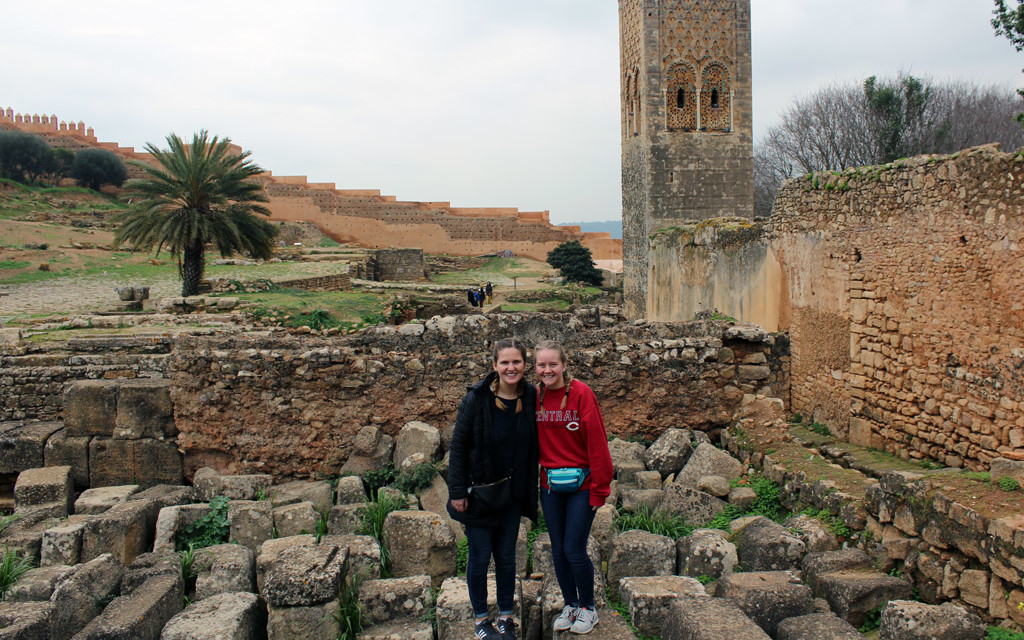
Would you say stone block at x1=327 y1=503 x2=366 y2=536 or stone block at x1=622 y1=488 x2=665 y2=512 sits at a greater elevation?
stone block at x1=622 y1=488 x2=665 y2=512

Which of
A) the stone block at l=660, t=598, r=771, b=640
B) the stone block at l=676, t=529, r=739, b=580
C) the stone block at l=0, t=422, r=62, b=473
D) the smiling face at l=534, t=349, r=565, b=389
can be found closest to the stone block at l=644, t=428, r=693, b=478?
the stone block at l=676, t=529, r=739, b=580

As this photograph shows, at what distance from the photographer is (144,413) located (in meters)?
6.41

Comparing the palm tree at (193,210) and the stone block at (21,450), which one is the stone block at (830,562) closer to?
the stone block at (21,450)

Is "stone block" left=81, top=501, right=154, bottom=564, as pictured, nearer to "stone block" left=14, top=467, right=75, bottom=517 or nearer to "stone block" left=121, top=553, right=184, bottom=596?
"stone block" left=121, top=553, right=184, bottom=596

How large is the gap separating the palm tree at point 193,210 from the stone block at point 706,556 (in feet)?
49.3

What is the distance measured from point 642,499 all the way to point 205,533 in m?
3.31

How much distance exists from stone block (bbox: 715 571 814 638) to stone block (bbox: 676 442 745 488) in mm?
1672

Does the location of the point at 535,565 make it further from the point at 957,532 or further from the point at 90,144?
the point at 90,144

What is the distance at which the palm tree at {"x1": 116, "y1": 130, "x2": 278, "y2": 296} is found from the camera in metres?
16.7

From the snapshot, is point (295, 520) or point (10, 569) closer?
point (10, 569)

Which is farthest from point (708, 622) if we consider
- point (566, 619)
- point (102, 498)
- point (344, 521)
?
point (102, 498)

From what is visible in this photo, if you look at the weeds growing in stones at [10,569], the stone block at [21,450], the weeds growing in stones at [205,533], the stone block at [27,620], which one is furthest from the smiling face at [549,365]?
the stone block at [21,450]

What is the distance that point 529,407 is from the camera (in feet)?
12.3

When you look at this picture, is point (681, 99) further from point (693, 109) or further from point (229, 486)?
point (229, 486)
